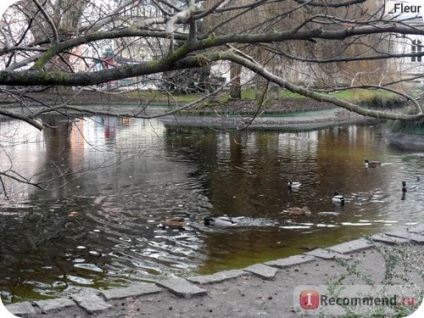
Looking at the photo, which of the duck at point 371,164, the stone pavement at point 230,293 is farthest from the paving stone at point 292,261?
the duck at point 371,164

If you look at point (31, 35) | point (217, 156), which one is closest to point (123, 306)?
point (31, 35)

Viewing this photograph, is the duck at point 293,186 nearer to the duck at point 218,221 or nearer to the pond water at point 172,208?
the pond water at point 172,208

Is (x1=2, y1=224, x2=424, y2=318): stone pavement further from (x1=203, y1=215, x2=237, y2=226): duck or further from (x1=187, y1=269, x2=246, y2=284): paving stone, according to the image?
(x1=203, y1=215, x2=237, y2=226): duck

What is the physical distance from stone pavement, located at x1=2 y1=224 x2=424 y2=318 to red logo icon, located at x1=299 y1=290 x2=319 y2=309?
79mm

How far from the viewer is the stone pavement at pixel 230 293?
4328 mm

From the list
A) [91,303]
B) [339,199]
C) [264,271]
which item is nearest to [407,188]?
[339,199]

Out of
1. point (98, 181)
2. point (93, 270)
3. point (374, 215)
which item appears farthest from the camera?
point (98, 181)

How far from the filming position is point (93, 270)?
661cm

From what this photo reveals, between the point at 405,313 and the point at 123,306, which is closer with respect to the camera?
the point at 405,313

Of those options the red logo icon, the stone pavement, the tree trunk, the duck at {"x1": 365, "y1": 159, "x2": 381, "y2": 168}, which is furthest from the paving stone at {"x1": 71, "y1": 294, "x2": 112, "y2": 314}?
the duck at {"x1": 365, "y1": 159, "x2": 381, "y2": 168}

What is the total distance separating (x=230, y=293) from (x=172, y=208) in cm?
514

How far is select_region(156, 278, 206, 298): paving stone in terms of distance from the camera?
471 cm

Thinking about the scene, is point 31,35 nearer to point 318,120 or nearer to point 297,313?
point 297,313

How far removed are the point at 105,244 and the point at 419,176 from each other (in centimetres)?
821
